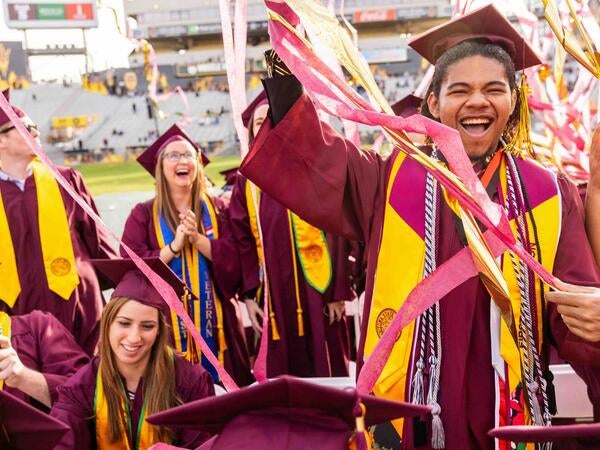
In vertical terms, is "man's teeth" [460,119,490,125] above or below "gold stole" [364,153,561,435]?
above

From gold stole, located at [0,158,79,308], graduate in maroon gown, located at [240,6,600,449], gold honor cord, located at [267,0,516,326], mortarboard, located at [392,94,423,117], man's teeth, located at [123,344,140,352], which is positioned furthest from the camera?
mortarboard, located at [392,94,423,117]

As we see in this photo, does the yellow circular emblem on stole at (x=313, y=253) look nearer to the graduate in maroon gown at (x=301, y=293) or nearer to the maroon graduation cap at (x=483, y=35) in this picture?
the graduate in maroon gown at (x=301, y=293)

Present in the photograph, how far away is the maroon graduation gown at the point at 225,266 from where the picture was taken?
3.99 metres

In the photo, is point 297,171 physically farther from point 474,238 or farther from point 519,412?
point 519,412

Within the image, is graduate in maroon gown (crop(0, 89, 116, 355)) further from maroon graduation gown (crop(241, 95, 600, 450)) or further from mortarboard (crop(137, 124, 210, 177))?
maroon graduation gown (crop(241, 95, 600, 450))

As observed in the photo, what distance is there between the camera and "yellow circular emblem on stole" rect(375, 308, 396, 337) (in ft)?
5.66

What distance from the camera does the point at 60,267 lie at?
3.74 metres

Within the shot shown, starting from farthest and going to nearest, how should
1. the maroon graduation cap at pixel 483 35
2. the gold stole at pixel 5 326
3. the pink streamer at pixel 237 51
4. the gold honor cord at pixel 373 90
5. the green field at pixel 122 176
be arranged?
the green field at pixel 122 176, the gold stole at pixel 5 326, the maroon graduation cap at pixel 483 35, the pink streamer at pixel 237 51, the gold honor cord at pixel 373 90

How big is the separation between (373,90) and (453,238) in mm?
489

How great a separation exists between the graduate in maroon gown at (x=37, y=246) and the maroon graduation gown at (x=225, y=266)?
0.36 meters

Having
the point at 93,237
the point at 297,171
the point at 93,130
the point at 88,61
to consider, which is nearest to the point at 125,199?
the point at 93,237

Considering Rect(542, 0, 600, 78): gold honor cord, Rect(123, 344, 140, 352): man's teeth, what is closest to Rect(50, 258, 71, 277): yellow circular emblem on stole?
Rect(123, 344, 140, 352): man's teeth

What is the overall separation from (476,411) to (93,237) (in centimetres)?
280

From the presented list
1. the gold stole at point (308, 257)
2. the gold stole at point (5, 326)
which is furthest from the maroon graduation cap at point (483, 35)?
the gold stole at point (308, 257)
